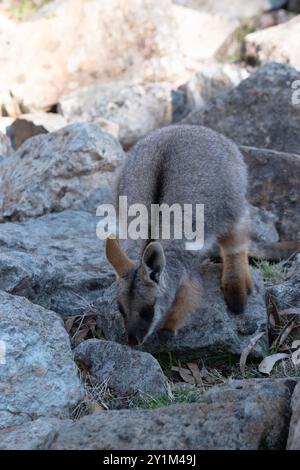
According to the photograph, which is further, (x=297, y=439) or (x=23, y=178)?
(x=23, y=178)

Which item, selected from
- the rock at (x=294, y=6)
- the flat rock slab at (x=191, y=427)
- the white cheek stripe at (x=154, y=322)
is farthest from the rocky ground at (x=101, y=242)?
the rock at (x=294, y=6)

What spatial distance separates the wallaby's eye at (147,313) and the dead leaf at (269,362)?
88cm

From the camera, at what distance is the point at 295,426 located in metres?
3.62

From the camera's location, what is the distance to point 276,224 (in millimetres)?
7859

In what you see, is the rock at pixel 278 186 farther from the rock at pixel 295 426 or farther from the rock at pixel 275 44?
the rock at pixel 275 44

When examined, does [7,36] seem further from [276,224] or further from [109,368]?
[109,368]

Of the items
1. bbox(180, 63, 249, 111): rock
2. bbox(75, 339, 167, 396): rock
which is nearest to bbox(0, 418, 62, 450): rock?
bbox(75, 339, 167, 396): rock

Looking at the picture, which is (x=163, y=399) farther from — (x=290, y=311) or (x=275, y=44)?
(x=275, y=44)

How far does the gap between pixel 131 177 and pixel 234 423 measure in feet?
10.6

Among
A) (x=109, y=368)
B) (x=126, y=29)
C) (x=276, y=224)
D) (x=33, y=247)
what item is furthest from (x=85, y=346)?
(x=126, y=29)

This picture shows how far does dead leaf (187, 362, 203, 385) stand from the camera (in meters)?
5.52

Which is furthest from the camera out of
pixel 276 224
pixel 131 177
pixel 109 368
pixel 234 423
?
pixel 276 224

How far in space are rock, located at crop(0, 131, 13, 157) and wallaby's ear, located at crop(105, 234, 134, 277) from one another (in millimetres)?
5585

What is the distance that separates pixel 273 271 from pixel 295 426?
138 inches
